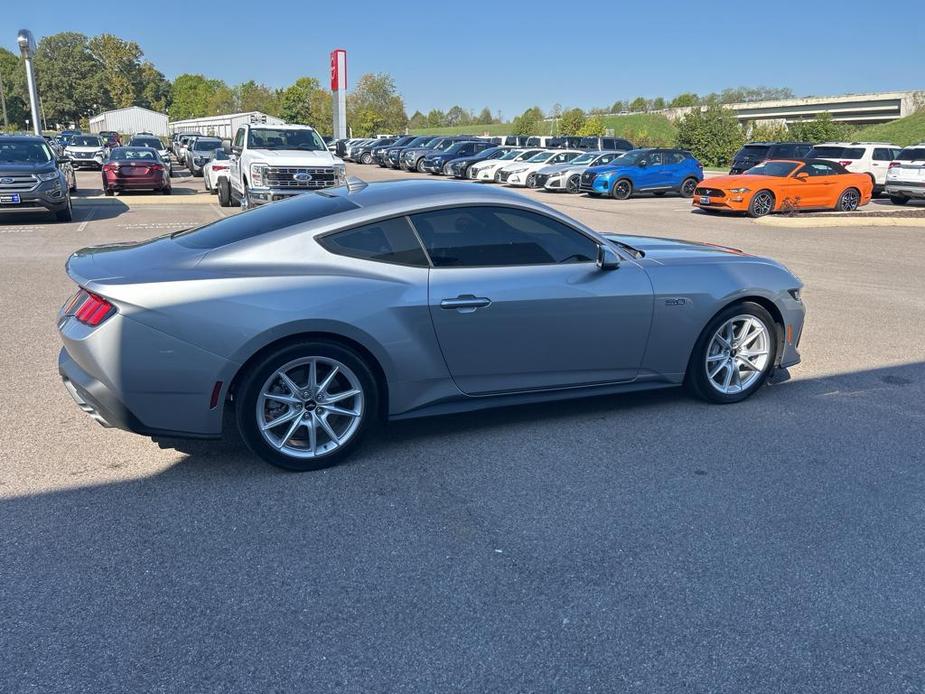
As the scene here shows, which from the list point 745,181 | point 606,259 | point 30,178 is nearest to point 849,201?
point 745,181

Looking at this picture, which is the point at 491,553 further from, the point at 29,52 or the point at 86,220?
the point at 29,52

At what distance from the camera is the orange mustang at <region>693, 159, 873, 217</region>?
19.4 meters

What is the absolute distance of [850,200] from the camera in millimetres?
20922

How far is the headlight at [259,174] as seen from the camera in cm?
1658

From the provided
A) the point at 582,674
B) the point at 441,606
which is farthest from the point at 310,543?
the point at 582,674

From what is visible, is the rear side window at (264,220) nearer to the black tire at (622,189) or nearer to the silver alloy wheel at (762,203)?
the silver alloy wheel at (762,203)

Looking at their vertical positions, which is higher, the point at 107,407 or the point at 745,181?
the point at 745,181

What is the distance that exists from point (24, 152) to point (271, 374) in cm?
1518

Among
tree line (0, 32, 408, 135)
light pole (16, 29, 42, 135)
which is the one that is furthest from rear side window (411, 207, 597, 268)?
tree line (0, 32, 408, 135)

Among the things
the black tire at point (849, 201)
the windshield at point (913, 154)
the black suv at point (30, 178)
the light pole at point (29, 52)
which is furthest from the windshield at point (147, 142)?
the windshield at point (913, 154)

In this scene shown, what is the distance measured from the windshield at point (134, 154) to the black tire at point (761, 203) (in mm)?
17810

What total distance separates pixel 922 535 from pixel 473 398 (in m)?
2.43

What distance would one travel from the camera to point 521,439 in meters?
4.83

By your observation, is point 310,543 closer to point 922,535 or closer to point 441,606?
point 441,606
